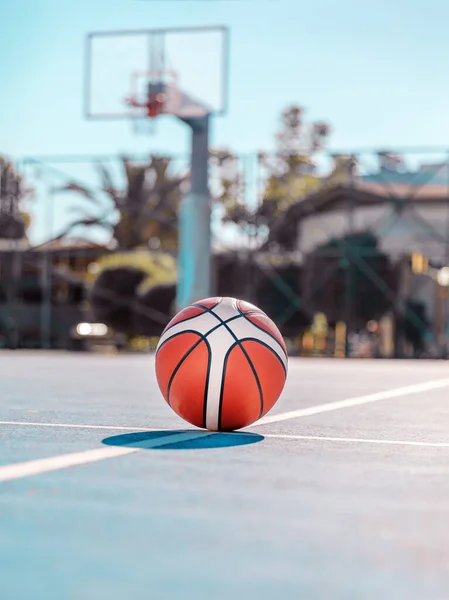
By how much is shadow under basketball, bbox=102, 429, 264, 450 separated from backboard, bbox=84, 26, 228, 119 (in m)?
18.9

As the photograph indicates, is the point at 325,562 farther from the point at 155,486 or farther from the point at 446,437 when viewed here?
the point at 446,437

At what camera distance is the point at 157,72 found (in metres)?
26.4

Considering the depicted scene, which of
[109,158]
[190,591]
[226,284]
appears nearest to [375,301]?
[226,284]

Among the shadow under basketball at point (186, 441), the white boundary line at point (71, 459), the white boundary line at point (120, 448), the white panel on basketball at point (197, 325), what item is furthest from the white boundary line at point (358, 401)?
the white boundary line at point (71, 459)

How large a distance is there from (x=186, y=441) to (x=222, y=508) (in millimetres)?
2378

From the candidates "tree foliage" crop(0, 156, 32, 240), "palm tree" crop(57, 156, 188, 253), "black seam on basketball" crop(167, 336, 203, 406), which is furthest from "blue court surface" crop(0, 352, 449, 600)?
"palm tree" crop(57, 156, 188, 253)

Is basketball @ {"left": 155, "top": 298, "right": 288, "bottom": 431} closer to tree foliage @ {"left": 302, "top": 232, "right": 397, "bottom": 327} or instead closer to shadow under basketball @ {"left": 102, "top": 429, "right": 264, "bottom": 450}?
shadow under basketball @ {"left": 102, "top": 429, "right": 264, "bottom": 450}

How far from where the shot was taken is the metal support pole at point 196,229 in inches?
1011

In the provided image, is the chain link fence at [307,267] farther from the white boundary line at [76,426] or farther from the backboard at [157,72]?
the white boundary line at [76,426]

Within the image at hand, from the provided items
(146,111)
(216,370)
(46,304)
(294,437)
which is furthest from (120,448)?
(46,304)

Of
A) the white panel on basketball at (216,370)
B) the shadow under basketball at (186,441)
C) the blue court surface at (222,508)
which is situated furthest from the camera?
the white panel on basketball at (216,370)

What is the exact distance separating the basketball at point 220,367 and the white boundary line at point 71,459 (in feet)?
1.16

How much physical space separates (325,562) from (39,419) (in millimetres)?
5146

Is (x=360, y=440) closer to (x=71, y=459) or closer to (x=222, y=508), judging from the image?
(x=71, y=459)
